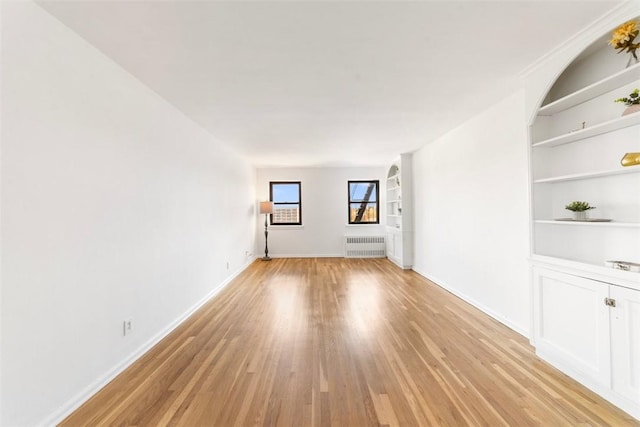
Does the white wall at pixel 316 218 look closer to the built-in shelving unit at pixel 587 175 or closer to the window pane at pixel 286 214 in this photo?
the window pane at pixel 286 214

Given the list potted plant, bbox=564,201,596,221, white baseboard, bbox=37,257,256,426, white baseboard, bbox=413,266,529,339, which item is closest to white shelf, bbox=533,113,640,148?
potted plant, bbox=564,201,596,221

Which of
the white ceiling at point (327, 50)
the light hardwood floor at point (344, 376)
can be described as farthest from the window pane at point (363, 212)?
the white ceiling at point (327, 50)

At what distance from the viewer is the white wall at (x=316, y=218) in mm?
7477

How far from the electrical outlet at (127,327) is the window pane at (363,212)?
5894mm

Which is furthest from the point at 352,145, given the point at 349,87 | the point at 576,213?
the point at 576,213

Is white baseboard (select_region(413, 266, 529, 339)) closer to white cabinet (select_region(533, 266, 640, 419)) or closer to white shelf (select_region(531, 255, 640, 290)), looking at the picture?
white cabinet (select_region(533, 266, 640, 419))

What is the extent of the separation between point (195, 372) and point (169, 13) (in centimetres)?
252

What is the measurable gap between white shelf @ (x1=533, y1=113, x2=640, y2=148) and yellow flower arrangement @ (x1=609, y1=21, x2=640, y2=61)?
370mm

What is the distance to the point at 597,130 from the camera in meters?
1.93

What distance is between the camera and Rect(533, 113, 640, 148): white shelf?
1.71 m

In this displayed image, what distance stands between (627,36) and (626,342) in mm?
1889

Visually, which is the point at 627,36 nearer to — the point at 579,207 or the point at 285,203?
the point at 579,207

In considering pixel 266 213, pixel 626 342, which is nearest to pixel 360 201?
pixel 266 213

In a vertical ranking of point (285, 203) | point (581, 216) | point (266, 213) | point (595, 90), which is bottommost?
point (581, 216)
